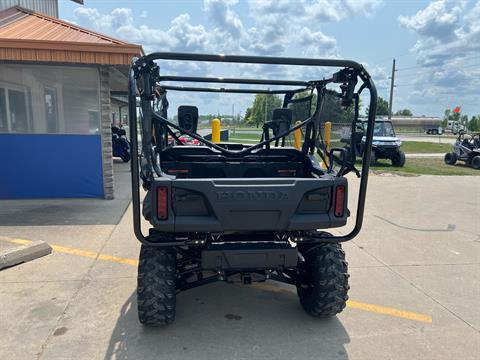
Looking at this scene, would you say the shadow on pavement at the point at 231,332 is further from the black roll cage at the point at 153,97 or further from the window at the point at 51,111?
the window at the point at 51,111

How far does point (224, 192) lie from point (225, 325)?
1253mm

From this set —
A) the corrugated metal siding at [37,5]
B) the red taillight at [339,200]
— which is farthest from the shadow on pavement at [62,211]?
the corrugated metal siding at [37,5]

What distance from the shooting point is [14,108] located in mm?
7438

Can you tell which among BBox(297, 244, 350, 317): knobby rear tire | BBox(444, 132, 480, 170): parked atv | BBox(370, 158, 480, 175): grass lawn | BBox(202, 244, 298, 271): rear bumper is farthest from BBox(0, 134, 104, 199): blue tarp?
BBox(444, 132, 480, 170): parked atv

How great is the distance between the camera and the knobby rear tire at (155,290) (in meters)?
2.96

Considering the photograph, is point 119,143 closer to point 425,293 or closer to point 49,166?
point 49,166

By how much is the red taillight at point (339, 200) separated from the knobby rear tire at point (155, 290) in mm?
1410

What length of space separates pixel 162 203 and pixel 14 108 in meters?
6.30

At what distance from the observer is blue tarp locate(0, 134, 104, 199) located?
738 centimetres

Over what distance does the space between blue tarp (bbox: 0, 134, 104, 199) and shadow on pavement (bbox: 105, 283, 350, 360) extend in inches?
183

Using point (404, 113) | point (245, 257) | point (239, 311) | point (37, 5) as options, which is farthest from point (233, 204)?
point (404, 113)

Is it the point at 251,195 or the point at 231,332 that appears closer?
the point at 251,195

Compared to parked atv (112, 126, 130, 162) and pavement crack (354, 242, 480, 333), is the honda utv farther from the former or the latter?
parked atv (112, 126, 130, 162)

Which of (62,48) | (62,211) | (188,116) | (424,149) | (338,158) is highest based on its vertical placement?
(62,48)
